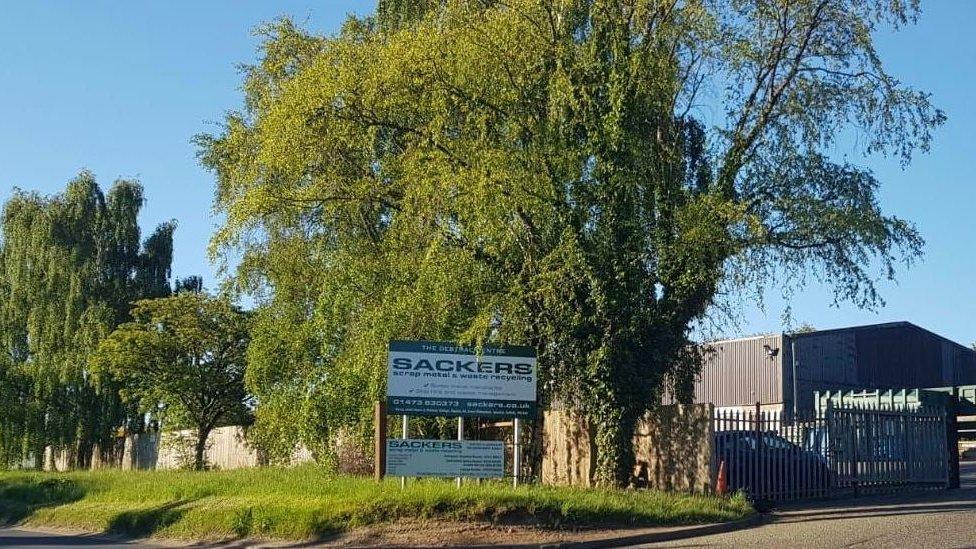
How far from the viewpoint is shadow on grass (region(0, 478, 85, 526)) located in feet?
94.6

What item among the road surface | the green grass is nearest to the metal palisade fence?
the road surface

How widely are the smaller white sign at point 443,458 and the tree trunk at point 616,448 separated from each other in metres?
2.14

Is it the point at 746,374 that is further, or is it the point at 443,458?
the point at 746,374

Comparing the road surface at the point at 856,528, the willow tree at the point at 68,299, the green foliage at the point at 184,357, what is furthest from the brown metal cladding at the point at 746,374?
the willow tree at the point at 68,299

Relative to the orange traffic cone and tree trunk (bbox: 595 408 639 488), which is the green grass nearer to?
the orange traffic cone

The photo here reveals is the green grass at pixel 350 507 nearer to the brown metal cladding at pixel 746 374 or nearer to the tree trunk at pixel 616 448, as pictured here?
the tree trunk at pixel 616 448

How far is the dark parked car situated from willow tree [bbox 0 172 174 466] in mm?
29423

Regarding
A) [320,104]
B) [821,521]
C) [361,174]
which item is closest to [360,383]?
[361,174]

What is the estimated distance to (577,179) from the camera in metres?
20.7

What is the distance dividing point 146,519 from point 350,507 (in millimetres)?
6691

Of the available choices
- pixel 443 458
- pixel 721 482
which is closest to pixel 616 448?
pixel 721 482

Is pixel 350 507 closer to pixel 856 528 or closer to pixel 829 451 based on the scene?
pixel 856 528

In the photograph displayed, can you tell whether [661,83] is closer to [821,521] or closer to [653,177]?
[653,177]

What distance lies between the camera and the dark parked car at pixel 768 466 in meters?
20.8
